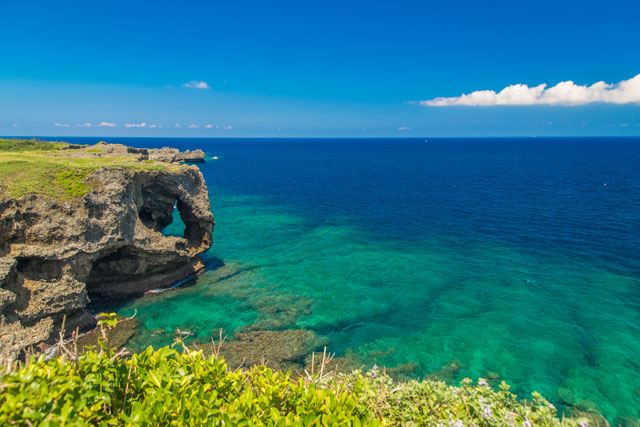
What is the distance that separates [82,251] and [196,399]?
18123 mm

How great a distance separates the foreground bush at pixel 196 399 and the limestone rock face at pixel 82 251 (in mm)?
12470

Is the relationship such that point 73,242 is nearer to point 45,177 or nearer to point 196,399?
point 45,177

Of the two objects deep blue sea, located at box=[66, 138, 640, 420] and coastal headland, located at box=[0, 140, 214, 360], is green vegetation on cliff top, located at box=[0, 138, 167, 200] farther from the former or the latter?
deep blue sea, located at box=[66, 138, 640, 420]

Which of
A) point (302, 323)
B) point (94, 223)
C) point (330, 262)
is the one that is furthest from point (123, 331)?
point (330, 262)

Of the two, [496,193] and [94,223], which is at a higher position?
[94,223]

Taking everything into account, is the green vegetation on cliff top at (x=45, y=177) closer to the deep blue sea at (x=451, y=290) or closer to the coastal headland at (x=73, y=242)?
the coastal headland at (x=73, y=242)

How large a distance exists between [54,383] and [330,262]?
28657mm

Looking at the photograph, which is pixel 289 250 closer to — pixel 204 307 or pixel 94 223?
pixel 204 307

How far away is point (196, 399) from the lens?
8039 millimetres

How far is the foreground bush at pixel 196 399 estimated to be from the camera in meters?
6.76

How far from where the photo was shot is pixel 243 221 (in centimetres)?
4962

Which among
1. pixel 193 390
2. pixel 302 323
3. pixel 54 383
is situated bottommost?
pixel 302 323

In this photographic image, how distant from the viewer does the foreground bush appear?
6.76 meters

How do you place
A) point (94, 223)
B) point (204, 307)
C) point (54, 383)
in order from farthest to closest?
point (204, 307) → point (94, 223) → point (54, 383)
